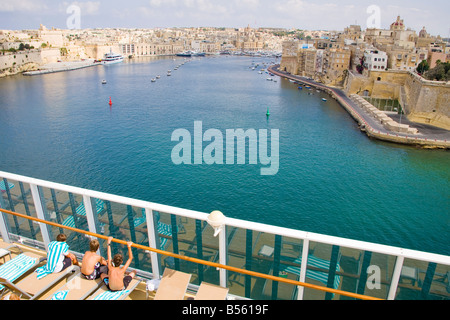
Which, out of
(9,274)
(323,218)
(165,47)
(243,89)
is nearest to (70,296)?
(9,274)

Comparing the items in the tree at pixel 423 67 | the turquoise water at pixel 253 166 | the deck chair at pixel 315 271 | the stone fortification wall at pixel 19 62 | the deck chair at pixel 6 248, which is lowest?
the turquoise water at pixel 253 166

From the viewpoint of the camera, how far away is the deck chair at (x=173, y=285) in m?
2.33

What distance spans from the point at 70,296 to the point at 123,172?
10.9 metres

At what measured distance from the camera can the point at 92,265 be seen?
251 centimetres

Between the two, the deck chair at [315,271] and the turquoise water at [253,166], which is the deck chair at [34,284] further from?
the turquoise water at [253,166]

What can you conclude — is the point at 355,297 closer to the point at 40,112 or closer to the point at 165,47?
the point at 40,112

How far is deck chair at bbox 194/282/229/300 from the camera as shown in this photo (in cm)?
231

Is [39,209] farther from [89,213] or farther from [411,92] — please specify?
[411,92]

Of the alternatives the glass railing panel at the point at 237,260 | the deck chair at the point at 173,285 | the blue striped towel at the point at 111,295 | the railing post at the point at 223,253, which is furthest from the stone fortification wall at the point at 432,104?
the blue striped towel at the point at 111,295

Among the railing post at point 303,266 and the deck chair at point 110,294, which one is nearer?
the railing post at point 303,266

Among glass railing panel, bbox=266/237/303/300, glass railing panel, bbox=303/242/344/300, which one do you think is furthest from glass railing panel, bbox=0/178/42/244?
glass railing panel, bbox=303/242/344/300

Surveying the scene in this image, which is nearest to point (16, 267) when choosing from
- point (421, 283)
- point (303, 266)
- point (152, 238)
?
point (152, 238)
